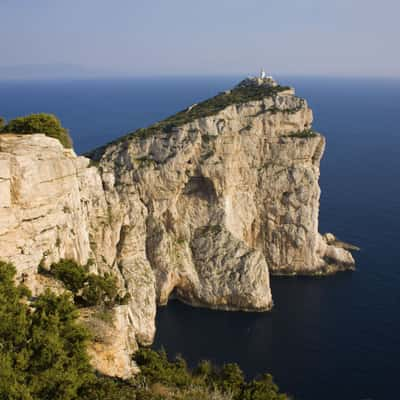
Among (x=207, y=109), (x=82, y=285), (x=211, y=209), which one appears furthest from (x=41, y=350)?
(x=207, y=109)

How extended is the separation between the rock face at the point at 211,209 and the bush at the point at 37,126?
399 cm

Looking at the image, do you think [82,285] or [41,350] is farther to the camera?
[82,285]

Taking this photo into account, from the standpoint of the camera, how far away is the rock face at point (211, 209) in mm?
46219

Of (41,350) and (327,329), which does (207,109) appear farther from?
(41,350)

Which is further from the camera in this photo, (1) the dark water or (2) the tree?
(1) the dark water

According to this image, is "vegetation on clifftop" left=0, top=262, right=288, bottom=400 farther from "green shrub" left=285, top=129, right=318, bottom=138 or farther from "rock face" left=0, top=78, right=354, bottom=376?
"green shrub" left=285, top=129, right=318, bottom=138

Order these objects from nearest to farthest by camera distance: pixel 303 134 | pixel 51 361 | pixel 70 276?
pixel 51 361
pixel 70 276
pixel 303 134

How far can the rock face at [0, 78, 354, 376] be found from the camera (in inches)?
1820

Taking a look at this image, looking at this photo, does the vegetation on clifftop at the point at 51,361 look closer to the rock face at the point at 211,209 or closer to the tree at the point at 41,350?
the tree at the point at 41,350

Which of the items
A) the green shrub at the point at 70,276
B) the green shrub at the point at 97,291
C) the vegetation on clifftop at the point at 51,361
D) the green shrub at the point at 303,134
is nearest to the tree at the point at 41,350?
the vegetation on clifftop at the point at 51,361

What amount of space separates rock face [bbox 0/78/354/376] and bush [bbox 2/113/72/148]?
13.1 ft

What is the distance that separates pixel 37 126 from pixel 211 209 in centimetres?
2873

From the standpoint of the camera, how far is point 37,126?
109ft

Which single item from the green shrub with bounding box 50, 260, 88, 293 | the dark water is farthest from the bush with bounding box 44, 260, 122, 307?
the dark water
